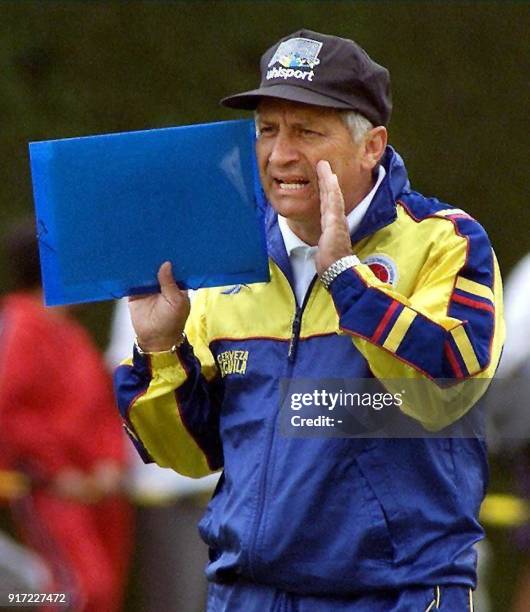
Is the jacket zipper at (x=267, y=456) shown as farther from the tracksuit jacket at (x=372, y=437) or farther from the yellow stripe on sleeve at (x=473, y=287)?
the yellow stripe on sleeve at (x=473, y=287)

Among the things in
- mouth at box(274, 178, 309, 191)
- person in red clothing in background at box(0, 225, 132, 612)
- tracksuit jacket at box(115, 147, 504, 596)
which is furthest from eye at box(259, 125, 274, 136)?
person in red clothing in background at box(0, 225, 132, 612)

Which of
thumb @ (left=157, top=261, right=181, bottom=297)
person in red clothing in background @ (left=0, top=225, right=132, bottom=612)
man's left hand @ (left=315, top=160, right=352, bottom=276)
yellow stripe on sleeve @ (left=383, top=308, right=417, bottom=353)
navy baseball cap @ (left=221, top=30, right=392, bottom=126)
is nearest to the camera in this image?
yellow stripe on sleeve @ (left=383, top=308, right=417, bottom=353)

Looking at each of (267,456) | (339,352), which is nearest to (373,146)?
(339,352)

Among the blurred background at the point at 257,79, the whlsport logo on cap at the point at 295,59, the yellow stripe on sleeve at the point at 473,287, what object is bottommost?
the yellow stripe on sleeve at the point at 473,287

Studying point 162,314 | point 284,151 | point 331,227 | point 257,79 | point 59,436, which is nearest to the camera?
point 331,227

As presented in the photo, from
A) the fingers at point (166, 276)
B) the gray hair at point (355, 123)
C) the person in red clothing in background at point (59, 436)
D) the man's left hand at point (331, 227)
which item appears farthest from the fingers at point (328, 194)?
the person in red clothing in background at point (59, 436)

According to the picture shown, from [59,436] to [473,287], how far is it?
3037mm

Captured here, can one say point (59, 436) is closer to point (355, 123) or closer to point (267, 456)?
point (267, 456)

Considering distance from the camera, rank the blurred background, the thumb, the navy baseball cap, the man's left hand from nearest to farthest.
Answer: the man's left hand → the navy baseball cap → the thumb → the blurred background

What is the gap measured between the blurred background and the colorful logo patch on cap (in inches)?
132

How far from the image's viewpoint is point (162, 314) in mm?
4020

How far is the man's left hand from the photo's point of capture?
377 cm

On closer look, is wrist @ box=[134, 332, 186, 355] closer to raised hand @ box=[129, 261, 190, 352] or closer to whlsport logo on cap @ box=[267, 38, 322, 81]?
raised hand @ box=[129, 261, 190, 352]

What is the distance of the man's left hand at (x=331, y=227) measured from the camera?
377 centimetres
